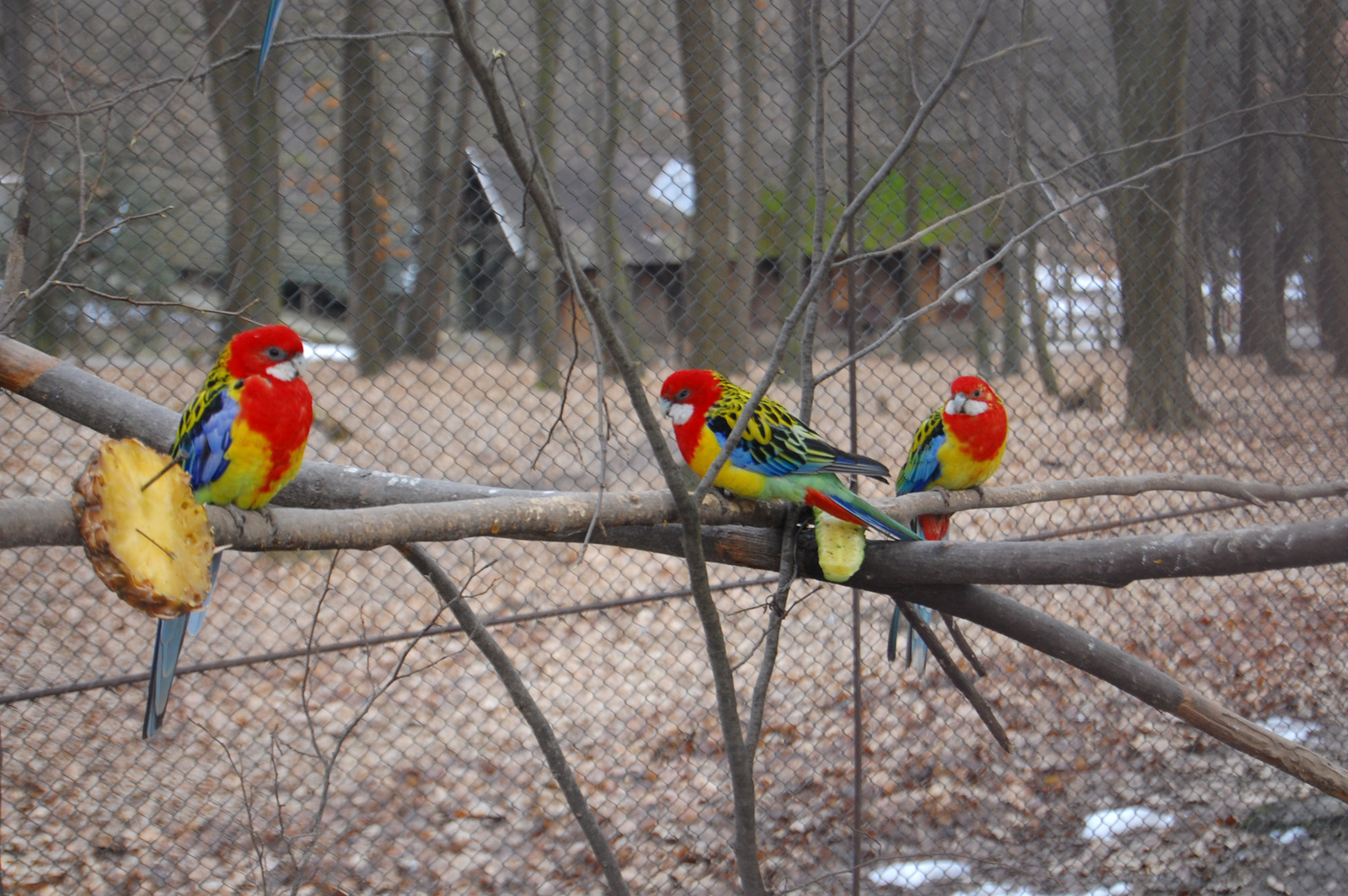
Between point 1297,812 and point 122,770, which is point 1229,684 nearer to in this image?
point 1297,812

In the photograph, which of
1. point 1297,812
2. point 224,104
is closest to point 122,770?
point 224,104

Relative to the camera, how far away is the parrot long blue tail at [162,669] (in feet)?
5.42

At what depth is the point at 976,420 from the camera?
2.80 meters

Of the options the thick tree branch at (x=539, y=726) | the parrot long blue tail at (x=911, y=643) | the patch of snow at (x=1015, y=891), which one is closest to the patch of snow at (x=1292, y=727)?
the patch of snow at (x=1015, y=891)

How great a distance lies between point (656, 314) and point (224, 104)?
7.26m

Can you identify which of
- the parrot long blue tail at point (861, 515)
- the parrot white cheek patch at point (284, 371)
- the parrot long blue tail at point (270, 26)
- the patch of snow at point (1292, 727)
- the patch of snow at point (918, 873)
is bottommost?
the patch of snow at point (918, 873)

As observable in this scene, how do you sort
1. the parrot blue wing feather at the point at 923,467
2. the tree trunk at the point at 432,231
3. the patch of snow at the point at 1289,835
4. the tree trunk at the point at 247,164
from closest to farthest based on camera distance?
the parrot blue wing feather at the point at 923,467 < the patch of snow at the point at 1289,835 < the tree trunk at the point at 247,164 < the tree trunk at the point at 432,231

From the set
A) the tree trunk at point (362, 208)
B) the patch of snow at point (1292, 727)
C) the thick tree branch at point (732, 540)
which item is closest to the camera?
the thick tree branch at point (732, 540)

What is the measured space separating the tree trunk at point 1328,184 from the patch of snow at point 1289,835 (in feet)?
12.4

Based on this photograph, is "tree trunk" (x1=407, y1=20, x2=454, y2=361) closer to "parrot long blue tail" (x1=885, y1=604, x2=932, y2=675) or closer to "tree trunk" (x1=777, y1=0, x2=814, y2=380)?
"tree trunk" (x1=777, y1=0, x2=814, y2=380)

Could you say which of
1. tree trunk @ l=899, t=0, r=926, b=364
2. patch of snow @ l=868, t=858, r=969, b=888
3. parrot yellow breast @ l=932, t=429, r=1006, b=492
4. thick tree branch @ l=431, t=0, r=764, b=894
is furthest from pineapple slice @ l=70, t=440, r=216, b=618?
tree trunk @ l=899, t=0, r=926, b=364

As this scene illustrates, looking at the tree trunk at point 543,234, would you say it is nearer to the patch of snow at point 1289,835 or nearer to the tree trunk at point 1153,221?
the tree trunk at point 1153,221

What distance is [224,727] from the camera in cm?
411

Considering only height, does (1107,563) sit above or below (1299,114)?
below
